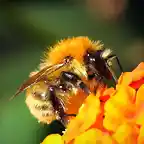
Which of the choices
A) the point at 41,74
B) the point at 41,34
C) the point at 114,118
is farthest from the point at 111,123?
the point at 41,34

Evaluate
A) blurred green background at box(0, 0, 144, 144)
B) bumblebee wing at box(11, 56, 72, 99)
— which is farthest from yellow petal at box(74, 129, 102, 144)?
blurred green background at box(0, 0, 144, 144)

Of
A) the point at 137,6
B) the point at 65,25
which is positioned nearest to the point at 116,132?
the point at 65,25

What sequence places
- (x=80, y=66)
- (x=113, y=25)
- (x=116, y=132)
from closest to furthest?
(x=116, y=132) → (x=80, y=66) → (x=113, y=25)

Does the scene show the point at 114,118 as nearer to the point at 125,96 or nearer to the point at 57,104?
the point at 125,96

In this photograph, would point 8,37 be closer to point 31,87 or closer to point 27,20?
point 27,20

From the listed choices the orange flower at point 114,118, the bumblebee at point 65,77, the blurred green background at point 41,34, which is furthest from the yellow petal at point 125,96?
the blurred green background at point 41,34

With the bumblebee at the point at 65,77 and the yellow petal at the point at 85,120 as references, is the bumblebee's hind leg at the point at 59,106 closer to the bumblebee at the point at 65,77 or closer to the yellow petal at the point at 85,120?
the bumblebee at the point at 65,77

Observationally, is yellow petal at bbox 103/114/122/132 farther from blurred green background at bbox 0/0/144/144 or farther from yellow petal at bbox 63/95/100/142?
blurred green background at bbox 0/0/144/144

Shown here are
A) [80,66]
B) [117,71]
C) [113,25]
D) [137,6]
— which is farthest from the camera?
[137,6]

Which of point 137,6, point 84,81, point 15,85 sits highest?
point 137,6
